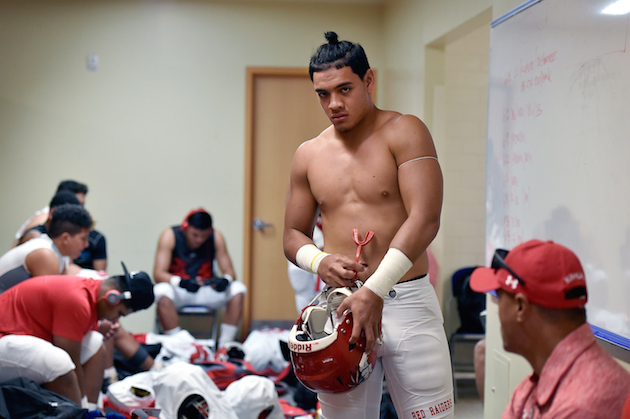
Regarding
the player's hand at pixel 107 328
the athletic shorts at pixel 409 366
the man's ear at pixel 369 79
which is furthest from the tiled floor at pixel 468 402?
the man's ear at pixel 369 79

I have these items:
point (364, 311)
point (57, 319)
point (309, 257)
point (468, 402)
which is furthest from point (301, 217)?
point (468, 402)

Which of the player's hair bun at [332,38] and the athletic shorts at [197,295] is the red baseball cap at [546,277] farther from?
the athletic shorts at [197,295]

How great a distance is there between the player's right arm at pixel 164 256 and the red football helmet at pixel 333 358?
3.35m

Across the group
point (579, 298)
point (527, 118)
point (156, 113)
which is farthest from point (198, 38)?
point (579, 298)

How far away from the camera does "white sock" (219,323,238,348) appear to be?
4.66m

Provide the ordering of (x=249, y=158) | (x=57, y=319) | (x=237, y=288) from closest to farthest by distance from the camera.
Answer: (x=57, y=319) → (x=237, y=288) → (x=249, y=158)

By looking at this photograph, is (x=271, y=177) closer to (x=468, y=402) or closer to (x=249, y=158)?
(x=249, y=158)

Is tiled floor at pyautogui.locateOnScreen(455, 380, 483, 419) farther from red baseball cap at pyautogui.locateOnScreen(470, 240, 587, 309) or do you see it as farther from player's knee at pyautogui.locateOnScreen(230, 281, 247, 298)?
red baseball cap at pyautogui.locateOnScreen(470, 240, 587, 309)

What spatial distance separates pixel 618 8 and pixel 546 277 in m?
1.14

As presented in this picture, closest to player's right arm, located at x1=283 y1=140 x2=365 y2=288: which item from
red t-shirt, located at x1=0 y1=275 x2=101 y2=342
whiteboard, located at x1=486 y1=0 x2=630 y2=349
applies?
whiteboard, located at x1=486 y1=0 x2=630 y2=349

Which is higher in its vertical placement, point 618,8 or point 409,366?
point 618,8

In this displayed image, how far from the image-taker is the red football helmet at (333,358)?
4.89ft

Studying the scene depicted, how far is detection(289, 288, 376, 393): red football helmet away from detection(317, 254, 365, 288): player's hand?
0.02 metres

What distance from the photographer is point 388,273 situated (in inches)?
59.4
